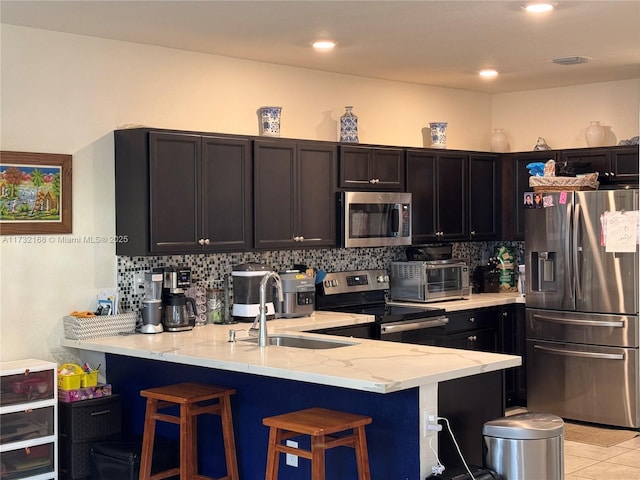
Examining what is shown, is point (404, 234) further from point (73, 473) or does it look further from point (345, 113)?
point (73, 473)

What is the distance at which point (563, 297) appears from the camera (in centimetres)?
674

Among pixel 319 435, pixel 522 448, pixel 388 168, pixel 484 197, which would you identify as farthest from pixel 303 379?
pixel 484 197

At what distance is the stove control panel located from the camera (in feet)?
21.3

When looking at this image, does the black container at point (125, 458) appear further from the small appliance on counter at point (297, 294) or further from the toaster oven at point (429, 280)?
the toaster oven at point (429, 280)

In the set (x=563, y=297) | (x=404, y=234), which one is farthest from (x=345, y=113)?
(x=563, y=297)

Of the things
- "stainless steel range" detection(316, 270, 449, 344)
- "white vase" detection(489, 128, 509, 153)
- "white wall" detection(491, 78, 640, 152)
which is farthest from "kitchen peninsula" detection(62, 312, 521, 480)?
"white wall" detection(491, 78, 640, 152)

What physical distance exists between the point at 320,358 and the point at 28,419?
168cm

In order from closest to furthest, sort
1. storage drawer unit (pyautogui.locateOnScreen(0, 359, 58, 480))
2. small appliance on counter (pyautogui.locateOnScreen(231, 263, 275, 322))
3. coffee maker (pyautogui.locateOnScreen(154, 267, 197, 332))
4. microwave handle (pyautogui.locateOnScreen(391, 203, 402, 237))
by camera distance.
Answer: storage drawer unit (pyautogui.locateOnScreen(0, 359, 58, 480))
coffee maker (pyautogui.locateOnScreen(154, 267, 197, 332))
small appliance on counter (pyautogui.locateOnScreen(231, 263, 275, 322))
microwave handle (pyautogui.locateOnScreen(391, 203, 402, 237))

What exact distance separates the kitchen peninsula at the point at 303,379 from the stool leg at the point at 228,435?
0.08m

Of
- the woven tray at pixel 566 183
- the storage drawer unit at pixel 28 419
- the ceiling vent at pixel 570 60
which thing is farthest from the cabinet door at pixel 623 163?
the storage drawer unit at pixel 28 419

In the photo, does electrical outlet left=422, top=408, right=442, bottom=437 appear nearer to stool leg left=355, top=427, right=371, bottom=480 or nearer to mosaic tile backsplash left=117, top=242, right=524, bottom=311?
stool leg left=355, top=427, right=371, bottom=480

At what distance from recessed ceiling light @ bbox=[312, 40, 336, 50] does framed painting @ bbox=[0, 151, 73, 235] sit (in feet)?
5.36

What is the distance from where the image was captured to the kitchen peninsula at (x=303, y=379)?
388 cm

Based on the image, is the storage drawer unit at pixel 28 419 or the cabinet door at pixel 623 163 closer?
the storage drawer unit at pixel 28 419
